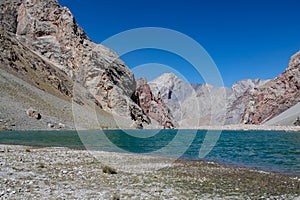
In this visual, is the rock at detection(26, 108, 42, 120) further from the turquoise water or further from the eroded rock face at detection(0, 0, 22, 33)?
the eroded rock face at detection(0, 0, 22, 33)

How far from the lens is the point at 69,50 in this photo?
162875 mm

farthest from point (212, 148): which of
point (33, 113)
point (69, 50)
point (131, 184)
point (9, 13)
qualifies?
point (9, 13)

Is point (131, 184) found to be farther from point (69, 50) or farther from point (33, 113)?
point (69, 50)

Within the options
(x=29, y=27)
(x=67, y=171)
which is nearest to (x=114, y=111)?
(x=29, y=27)

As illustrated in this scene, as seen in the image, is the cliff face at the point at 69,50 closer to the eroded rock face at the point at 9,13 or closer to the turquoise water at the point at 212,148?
the eroded rock face at the point at 9,13

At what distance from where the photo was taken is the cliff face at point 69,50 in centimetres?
15512

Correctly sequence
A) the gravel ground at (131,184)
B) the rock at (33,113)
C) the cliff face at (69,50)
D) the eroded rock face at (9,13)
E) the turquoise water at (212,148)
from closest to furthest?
1. the gravel ground at (131,184)
2. the turquoise water at (212,148)
3. the rock at (33,113)
4. the cliff face at (69,50)
5. the eroded rock face at (9,13)

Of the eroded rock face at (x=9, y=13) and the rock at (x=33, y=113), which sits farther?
the eroded rock face at (x=9, y=13)

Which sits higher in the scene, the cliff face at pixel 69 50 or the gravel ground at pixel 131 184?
the cliff face at pixel 69 50

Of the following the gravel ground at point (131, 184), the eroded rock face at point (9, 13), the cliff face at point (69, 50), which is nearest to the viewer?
the gravel ground at point (131, 184)

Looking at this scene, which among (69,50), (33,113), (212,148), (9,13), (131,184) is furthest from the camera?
(9,13)

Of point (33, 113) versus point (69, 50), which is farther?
point (69, 50)

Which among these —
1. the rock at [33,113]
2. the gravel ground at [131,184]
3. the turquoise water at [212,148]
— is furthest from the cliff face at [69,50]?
the gravel ground at [131,184]

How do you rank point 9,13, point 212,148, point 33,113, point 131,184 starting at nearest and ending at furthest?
point 131,184
point 212,148
point 33,113
point 9,13
